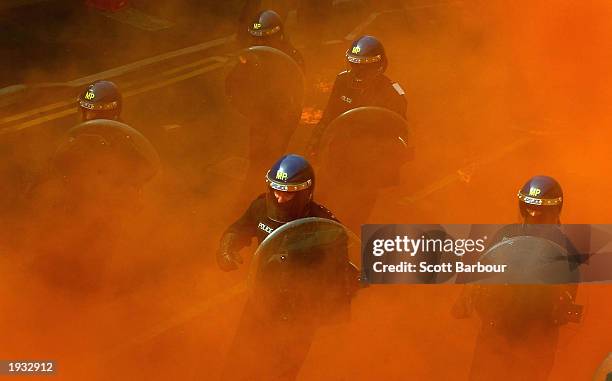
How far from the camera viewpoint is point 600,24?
52.7 feet

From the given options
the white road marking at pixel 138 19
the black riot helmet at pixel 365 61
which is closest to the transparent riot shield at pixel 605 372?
the black riot helmet at pixel 365 61

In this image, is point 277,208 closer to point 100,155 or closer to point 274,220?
point 274,220

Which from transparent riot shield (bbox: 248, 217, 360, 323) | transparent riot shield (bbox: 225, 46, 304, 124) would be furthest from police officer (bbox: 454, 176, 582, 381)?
transparent riot shield (bbox: 225, 46, 304, 124)

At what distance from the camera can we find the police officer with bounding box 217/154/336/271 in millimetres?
7129

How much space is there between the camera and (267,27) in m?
11.1

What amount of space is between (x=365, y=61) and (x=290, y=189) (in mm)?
2901

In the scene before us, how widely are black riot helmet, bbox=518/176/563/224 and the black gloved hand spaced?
7.26 feet

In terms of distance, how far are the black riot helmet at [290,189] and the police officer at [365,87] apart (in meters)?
2.30

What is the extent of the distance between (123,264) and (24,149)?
11.7ft

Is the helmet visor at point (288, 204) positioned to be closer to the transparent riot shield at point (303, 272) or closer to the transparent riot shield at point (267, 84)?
the transparent riot shield at point (303, 272)

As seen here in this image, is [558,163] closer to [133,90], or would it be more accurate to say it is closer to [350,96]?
[350,96]

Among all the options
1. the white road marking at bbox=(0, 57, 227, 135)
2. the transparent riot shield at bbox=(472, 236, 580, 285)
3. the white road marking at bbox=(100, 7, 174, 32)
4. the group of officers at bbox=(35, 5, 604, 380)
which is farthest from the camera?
the white road marking at bbox=(100, 7, 174, 32)

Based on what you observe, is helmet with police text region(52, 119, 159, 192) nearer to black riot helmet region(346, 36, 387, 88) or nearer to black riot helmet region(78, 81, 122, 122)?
black riot helmet region(78, 81, 122, 122)

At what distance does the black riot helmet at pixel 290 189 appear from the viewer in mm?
7105
